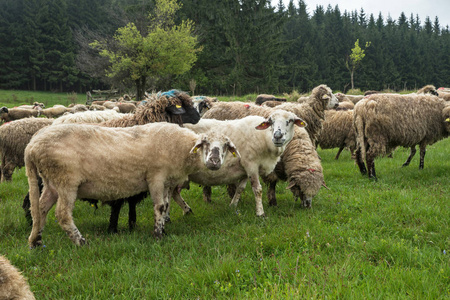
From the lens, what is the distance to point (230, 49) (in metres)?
39.3

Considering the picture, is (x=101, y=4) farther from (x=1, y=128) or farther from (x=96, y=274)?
(x=96, y=274)

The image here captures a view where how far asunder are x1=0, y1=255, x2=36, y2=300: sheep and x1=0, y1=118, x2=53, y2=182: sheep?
614 centimetres

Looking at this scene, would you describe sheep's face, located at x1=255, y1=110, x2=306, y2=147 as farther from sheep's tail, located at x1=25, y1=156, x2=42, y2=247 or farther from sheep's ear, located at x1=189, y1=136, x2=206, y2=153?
sheep's tail, located at x1=25, y1=156, x2=42, y2=247

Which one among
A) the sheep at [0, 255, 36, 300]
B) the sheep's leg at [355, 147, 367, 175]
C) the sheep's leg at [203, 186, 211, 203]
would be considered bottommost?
the sheep's leg at [203, 186, 211, 203]

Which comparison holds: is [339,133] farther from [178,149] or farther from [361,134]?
[178,149]

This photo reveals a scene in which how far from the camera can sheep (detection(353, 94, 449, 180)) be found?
6.88 meters

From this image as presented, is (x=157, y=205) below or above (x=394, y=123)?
below

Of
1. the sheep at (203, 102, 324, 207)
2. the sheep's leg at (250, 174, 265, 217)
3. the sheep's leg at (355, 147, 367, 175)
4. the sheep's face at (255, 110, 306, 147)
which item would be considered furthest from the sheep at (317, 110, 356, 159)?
the sheep's leg at (250, 174, 265, 217)

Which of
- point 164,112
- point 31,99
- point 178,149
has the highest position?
point 31,99

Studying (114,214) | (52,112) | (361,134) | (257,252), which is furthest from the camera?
(52,112)

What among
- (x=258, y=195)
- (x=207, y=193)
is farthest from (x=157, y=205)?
(x=207, y=193)

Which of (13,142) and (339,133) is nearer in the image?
(13,142)

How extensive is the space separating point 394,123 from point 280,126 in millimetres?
3364

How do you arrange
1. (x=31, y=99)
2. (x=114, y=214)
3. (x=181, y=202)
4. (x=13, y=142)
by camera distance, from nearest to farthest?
1. (x=114, y=214)
2. (x=181, y=202)
3. (x=13, y=142)
4. (x=31, y=99)
